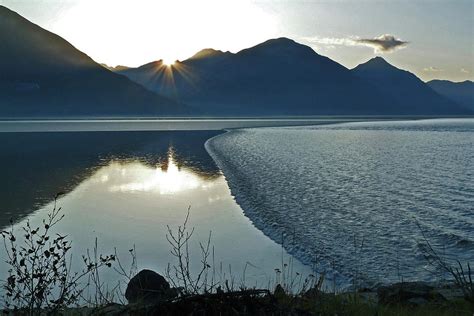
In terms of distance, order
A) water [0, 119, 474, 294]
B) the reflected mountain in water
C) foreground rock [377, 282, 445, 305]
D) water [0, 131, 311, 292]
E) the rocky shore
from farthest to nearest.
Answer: the reflected mountain in water → water [0, 131, 311, 292] → water [0, 119, 474, 294] → foreground rock [377, 282, 445, 305] → the rocky shore

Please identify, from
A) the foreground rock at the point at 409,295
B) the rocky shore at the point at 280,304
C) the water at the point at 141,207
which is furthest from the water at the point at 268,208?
the rocky shore at the point at 280,304

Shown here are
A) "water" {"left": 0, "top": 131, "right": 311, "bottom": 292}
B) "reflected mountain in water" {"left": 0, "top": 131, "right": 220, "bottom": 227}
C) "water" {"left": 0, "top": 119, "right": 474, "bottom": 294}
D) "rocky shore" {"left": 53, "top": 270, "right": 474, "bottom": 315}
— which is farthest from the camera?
"reflected mountain in water" {"left": 0, "top": 131, "right": 220, "bottom": 227}

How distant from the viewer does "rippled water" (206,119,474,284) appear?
41.1 ft

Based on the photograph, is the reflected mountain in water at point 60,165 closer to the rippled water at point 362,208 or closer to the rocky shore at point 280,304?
the rippled water at point 362,208

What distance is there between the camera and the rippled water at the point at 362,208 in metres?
12.5

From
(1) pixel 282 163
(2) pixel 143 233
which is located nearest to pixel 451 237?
(2) pixel 143 233

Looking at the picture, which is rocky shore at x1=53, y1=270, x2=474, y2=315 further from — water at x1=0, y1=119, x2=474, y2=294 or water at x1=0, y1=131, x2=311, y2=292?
water at x1=0, y1=131, x2=311, y2=292

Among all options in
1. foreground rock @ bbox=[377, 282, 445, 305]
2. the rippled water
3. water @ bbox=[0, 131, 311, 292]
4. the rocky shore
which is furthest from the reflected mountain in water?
foreground rock @ bbox=[377, 282, 445, 305]

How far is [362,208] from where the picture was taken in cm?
1825

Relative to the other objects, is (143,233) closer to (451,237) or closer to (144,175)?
(451,237)

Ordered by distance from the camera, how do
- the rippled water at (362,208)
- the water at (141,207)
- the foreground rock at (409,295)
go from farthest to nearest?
the water at (141,207) < the rippled water at (362,208) < the foreground rock at (409,295)

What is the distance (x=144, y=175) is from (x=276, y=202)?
11844 mm

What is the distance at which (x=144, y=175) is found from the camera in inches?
1151

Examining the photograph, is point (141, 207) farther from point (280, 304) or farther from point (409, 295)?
point (280, 304)
